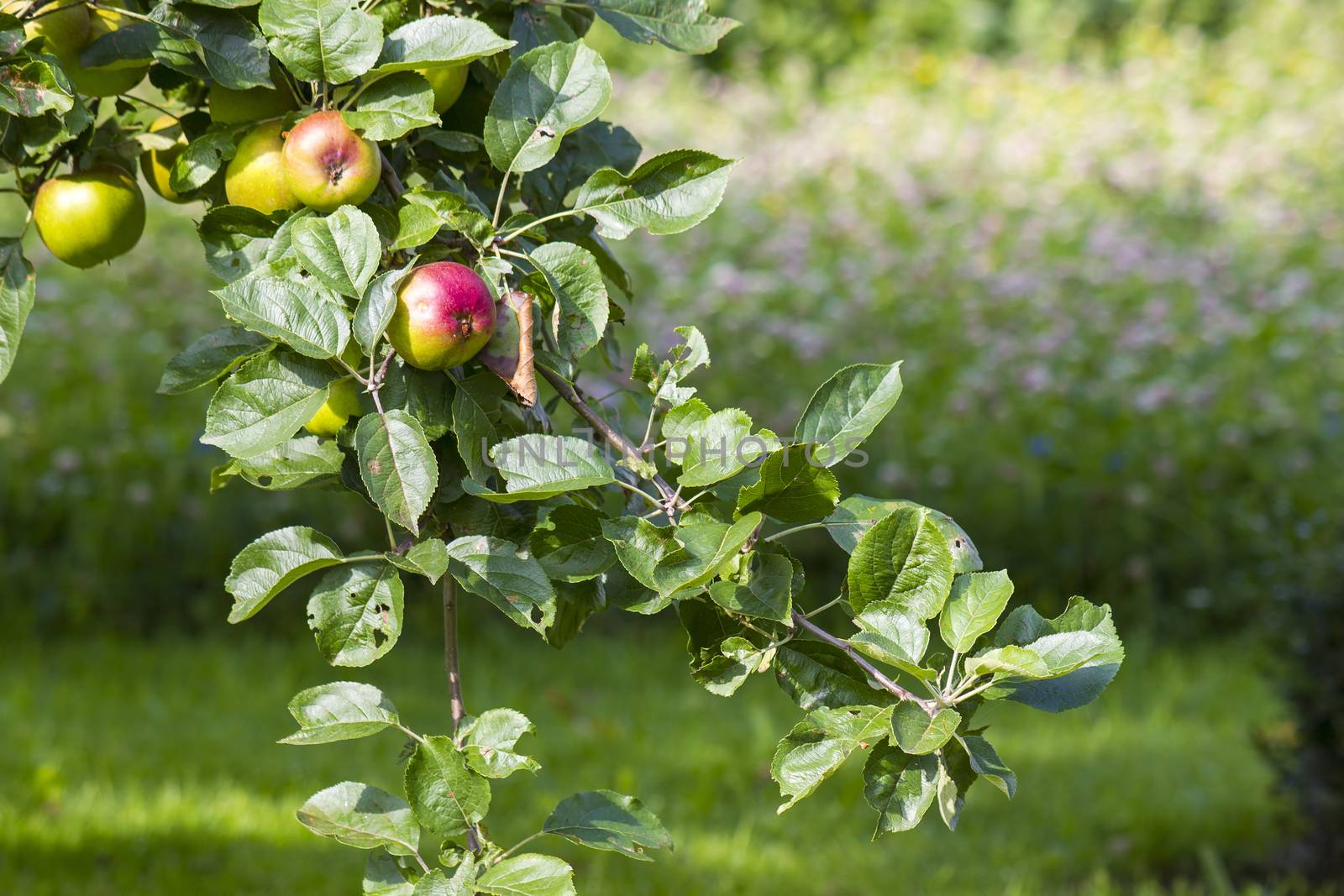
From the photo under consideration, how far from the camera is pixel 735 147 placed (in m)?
6.98

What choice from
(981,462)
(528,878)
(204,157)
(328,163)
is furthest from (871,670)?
(981,462)

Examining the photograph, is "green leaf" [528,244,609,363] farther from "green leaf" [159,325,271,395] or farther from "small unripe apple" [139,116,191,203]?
"small unripe apple" [139,116,191,203]

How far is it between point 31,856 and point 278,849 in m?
0.41

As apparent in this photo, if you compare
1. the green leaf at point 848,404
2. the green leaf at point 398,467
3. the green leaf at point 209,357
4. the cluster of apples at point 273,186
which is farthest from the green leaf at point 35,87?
the green leaf at point 848,404

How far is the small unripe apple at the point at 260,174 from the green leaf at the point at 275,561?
24 cm

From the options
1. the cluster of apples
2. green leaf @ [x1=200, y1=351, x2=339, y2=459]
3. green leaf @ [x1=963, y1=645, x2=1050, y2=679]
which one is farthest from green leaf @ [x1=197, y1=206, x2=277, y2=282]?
green leaf @ [x1=963, y1=645, x2=1050, y2=679]

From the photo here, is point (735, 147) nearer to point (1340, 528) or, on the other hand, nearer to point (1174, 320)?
point (1174, 320)

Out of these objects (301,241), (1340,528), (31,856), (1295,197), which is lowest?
(1295,197)

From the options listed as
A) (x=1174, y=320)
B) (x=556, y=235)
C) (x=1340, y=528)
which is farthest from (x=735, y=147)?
(x=556, y=235)

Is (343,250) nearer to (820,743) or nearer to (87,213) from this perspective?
(87,213)

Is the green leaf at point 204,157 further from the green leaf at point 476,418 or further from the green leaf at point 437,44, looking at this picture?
the green leaf at point 476,418

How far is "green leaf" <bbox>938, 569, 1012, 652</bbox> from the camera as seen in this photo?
2.47 ft

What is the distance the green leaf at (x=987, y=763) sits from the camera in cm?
72

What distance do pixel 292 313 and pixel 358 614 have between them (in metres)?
0.19
